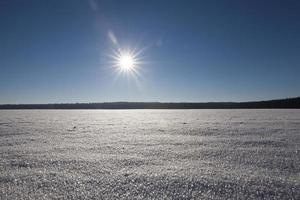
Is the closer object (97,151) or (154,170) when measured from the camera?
A: (154,170)

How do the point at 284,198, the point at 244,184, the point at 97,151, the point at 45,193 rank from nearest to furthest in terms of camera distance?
1. the point at 284,198
2. the point at 45,193
3. the point at 244,184
4. the point at 97,151

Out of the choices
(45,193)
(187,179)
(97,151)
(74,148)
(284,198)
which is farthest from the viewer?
(74,148)

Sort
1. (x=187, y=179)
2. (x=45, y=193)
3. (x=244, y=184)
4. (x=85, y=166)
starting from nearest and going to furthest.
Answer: (x=45, y=193), (x=244, y=184), (x=187, y=179), (x=85, y=166)

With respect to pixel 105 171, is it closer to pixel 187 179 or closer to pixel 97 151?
pixel 187 179

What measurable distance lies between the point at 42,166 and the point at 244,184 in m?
1.86

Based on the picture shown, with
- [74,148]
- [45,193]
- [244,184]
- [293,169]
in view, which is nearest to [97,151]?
[74,148]

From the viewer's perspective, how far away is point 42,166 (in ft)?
8.66

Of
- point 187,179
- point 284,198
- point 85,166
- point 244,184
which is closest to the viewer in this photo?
point 284,198

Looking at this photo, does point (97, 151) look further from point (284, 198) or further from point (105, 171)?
point (284, 198)

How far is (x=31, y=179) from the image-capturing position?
218cm

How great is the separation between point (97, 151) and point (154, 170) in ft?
4.03

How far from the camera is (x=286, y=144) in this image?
12.5ft

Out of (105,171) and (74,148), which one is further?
(74,148)

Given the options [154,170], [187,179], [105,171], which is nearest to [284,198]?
[187,179]
